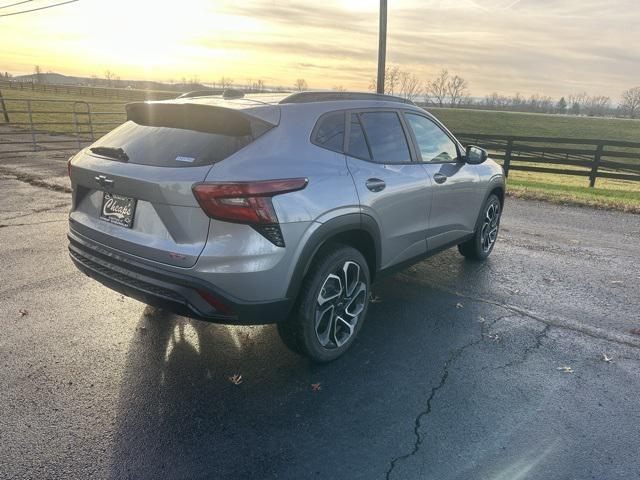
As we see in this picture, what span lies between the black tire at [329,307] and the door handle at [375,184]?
47 cm

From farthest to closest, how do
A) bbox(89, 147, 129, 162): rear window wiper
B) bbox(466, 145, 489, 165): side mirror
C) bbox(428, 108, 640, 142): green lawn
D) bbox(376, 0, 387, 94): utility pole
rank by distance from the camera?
bbox(428, 108, 640, 142): green lawn, bbox(376, 0, 387, 94): utility pole, bbox(466, 145, 489, 165): side mirror, bbox(89, 147, 129, 162): rear window wiper

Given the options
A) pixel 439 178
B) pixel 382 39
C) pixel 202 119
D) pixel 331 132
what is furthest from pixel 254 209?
pixel 382 39

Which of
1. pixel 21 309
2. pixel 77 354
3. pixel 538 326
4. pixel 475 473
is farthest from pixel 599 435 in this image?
pixel 21 309

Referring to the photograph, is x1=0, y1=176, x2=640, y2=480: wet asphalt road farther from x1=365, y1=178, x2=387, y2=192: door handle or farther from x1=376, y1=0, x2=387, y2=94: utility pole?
x1=376, y1=0, x2=387, y2=94: utility pole

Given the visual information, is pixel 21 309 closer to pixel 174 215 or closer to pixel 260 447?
pixel 174 215

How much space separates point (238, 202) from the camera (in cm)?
262

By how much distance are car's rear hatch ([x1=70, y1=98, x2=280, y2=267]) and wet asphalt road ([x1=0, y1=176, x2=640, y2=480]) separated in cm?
92

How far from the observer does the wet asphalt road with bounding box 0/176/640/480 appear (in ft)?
8.06

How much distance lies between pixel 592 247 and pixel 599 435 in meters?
4.66

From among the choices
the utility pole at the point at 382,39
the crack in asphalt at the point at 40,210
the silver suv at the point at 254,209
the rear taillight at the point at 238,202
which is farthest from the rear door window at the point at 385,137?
the utility pole at the point at 382,39

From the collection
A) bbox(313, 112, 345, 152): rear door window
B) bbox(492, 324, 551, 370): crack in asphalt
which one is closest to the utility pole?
bbox(313, 112, 345, 152): rear door window

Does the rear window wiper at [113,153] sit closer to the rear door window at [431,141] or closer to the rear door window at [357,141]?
the rear door window at [357,141]

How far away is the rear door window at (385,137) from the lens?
3.64m

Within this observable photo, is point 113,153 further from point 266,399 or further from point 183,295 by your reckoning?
point 266,399
